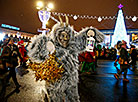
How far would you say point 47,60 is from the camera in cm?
173

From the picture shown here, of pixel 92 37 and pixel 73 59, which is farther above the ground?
pixel 92 37

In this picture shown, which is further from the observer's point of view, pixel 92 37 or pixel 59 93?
pixel 92 37

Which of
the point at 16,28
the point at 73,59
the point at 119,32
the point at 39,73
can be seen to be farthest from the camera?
the point at 16,28

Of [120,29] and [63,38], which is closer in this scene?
[63,38]

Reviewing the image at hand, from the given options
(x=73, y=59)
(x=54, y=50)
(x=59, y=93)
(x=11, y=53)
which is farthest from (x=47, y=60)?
(x=11, y=53)

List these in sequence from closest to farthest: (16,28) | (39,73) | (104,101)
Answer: (39,73), (104,101), (16,28)

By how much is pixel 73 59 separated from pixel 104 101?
1657mm

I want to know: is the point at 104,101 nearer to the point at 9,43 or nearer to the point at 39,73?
the point at 39,73

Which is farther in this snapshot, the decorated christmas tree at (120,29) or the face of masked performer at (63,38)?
the decorated christmas tree at (120,29)

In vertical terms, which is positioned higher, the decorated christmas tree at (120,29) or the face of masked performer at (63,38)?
the decorated christmas tree at (120,29)

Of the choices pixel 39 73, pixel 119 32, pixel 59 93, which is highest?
pixel 119 32

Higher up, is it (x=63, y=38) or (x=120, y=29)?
(x=120, y=29)

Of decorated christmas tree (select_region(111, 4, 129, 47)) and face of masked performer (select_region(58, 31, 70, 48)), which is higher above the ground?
decorated christmas tree (select_region(111, 4, 129, 47))

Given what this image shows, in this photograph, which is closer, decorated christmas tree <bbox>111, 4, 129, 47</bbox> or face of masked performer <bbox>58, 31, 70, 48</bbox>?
face of masked performer <bbox>58, 31, 70, 48</bbox>
